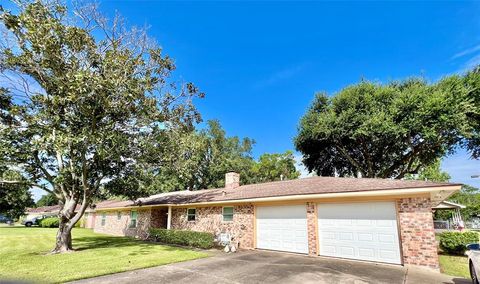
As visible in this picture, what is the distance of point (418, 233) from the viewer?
29.7 feet

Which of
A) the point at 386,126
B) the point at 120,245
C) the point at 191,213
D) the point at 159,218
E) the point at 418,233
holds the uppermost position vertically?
the point at 386,126

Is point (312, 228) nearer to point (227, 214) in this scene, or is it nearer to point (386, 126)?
point (227, 214)

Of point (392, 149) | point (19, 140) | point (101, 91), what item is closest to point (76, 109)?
point (101, 91)

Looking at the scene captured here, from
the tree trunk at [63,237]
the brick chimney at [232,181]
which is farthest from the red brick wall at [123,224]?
the tree trunk at [63,237]

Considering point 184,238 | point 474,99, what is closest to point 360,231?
point 184,238

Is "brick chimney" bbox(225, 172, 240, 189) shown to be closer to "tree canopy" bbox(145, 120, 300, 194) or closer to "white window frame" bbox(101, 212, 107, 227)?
"tree canopy" bbox(145, 120, 300, 194)

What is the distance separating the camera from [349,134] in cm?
2055

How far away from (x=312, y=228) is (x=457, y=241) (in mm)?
7352

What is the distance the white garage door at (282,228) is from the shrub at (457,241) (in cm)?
738

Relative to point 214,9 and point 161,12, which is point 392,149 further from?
point 161,12

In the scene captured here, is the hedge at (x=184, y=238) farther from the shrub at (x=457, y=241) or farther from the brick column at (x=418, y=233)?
the shrub at (x=457, y=241)

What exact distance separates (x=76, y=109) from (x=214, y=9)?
9113 millimetres

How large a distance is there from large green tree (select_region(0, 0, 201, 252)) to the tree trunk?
43mm

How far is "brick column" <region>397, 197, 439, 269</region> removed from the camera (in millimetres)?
8781
